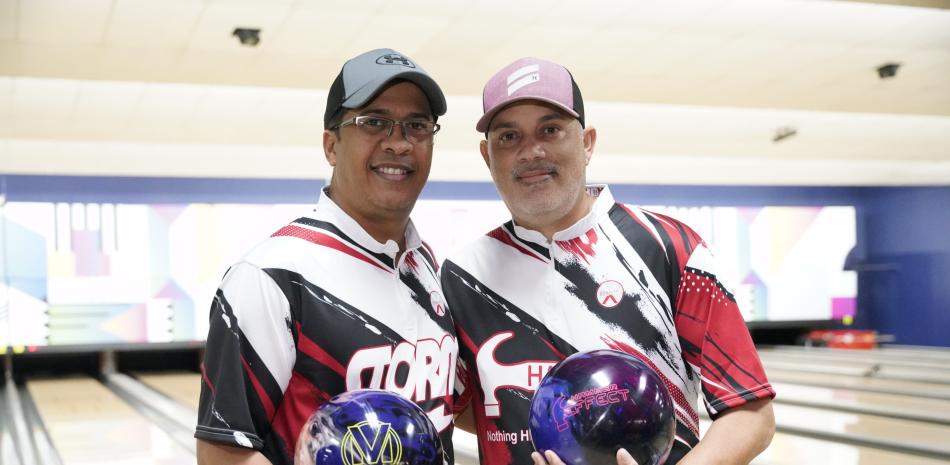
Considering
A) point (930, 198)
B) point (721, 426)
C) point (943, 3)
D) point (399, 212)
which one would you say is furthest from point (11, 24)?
point (930, 198)

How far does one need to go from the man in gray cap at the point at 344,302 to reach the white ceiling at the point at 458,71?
9.65ft

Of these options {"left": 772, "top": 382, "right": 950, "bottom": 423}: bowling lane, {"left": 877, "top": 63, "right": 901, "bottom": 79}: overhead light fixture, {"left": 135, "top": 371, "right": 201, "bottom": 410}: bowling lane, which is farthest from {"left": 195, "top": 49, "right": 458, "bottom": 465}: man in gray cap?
{"left": 135, "top": 371, "right": 201, "bottom": 410}: bowling lane

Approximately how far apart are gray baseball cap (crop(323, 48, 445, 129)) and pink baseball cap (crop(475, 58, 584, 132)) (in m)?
0.11

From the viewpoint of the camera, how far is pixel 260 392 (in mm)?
1361

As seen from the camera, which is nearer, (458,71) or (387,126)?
(387,126)

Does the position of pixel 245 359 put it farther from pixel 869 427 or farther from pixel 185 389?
pixel 185 389

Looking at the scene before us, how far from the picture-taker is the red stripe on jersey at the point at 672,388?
1.58m

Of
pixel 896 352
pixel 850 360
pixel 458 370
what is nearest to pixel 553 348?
pixel 458 370

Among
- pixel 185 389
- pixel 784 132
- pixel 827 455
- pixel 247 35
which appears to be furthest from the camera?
pixel 784 132

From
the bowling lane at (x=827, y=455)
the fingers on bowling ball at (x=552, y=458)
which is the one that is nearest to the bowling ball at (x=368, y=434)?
the fingers on bowling ball at (x=552, y=458)

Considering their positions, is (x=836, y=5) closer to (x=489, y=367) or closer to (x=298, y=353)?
(x=489, y=367)

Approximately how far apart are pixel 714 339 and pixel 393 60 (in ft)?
2.41

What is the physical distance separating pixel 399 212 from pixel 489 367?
324mm

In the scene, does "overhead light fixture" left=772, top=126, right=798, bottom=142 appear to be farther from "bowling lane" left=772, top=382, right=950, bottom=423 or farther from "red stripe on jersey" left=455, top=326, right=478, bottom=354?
"red stripe on jersey" left=455, top=326, right=478, bottom=354
